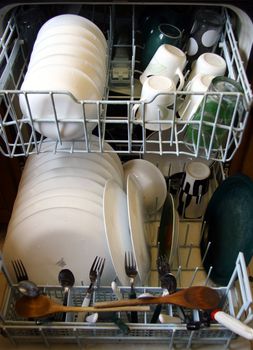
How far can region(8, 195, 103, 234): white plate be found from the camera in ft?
2.88

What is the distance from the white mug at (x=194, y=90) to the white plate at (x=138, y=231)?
22 cm

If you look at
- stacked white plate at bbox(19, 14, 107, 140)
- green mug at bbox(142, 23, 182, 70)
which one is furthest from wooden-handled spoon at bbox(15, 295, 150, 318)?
green mug at bbox(142, 23, 182, 70)

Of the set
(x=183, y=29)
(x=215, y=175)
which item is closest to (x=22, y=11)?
(x=183, y=29)

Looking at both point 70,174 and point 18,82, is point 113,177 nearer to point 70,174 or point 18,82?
point 70,174

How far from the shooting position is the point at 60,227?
33.9 inches

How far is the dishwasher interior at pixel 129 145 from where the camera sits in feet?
2.42

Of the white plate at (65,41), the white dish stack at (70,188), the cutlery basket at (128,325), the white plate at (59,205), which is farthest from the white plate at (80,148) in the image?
the cutlery basket at (128,325)

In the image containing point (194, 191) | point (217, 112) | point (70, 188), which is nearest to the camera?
point (217, 112)

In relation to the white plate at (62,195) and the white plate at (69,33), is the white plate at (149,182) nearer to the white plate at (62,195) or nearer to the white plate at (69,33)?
the white plate at (62,195)

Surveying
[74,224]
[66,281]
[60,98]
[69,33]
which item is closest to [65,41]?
[69,33]

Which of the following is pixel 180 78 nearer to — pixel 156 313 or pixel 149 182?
pixel 149 182

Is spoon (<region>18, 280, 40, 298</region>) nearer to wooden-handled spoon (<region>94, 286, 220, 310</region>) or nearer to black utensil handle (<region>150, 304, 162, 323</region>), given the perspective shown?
wooden-handled spoon (<region>94, 286, 220, 310</region>)

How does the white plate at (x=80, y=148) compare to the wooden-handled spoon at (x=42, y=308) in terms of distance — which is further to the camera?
the white plate at (x=80, y=148)

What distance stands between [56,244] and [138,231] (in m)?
0.19
